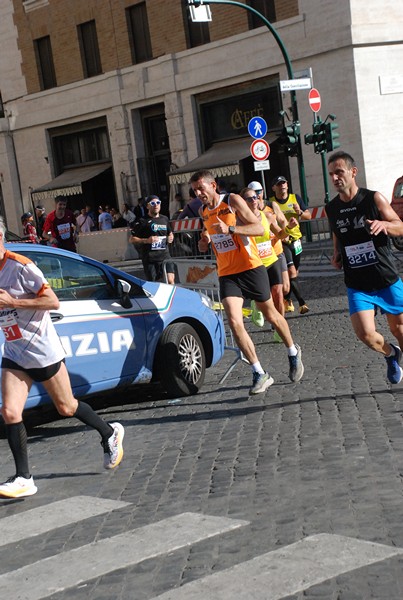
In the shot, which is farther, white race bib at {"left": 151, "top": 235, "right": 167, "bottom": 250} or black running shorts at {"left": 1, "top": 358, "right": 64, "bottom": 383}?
white race bib at {"left": 151, "top": 235, "right": 167, "bottom": 250}

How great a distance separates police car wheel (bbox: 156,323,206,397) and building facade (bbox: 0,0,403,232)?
1702 cm

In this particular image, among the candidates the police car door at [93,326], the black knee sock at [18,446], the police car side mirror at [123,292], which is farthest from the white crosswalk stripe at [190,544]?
the police car side mirror at [123,292]

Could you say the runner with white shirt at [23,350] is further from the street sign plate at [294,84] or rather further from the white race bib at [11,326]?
the street sign plate at [294,84]

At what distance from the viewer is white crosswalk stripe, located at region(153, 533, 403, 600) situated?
185 inches

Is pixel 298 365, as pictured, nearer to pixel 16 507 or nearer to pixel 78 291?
pixel 78 291

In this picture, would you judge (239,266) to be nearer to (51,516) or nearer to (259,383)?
(259,383)

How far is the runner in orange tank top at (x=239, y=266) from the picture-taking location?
375 inches

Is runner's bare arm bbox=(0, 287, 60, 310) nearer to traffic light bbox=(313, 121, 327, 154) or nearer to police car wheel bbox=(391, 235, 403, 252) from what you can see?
police car wheel bbox=(391, 235, 403, 252)

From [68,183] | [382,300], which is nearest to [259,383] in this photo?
[382,300]

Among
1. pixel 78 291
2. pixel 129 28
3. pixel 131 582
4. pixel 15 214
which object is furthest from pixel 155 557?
pixel 15 214

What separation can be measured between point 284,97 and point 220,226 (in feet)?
79.0

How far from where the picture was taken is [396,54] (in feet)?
103

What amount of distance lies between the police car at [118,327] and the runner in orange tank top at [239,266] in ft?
1.96

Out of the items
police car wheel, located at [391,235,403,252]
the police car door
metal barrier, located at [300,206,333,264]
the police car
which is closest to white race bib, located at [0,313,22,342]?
the police car
